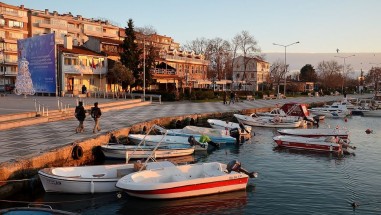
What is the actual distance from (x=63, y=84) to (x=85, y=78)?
5.04 meters

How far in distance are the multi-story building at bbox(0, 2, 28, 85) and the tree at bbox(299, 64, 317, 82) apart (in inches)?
3743

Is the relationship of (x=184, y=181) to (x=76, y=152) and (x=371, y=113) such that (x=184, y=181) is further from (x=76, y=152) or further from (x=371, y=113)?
(x=371, y=113)

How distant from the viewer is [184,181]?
15133 millimetres

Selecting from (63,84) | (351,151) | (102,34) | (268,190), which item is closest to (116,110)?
(63,84)

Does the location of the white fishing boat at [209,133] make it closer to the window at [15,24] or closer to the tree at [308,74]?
the window at [15,24]

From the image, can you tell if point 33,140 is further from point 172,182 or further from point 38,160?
point 172,182

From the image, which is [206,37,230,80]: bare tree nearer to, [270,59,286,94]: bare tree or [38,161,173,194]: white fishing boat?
[270,59,286,94]: bare tree

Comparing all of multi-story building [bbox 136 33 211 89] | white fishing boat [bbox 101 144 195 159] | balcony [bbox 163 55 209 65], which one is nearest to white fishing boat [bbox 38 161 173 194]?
white fishing boat [bbox 101 144 195 159]

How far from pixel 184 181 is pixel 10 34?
269 feet

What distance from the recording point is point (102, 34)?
95.4 meters

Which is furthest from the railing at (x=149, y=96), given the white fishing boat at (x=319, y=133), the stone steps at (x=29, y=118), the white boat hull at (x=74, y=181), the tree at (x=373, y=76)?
the tree at (x=373, y=76)

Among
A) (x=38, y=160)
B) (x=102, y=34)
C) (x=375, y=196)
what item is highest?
(x=102, y=34)

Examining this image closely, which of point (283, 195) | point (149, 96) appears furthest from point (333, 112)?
point (283, 195)

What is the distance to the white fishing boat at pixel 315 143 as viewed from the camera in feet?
83.2
